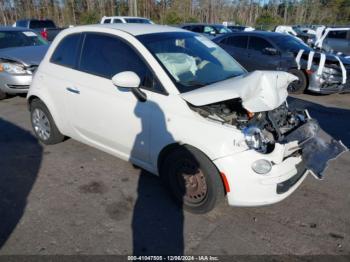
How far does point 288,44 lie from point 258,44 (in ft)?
2.74

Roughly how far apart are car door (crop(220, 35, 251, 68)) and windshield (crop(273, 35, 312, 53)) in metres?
0.90

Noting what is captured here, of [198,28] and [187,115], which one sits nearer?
[187,115]

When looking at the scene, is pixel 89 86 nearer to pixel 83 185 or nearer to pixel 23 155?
pixel 83 185

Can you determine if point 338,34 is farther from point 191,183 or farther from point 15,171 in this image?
point 15,171

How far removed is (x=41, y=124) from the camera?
491 centimetres

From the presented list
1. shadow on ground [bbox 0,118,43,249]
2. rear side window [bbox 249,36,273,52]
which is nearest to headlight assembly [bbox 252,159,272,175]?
shadow on ground [bbox 0,118,43,249]

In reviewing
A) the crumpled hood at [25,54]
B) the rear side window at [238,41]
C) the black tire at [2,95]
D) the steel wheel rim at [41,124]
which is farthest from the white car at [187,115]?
the rear side window at [238,41]

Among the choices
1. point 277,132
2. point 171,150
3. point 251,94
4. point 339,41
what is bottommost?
point 339,41

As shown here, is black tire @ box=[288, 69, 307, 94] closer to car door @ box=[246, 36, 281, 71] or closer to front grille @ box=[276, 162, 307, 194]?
car door @ box=[246, 36, 281, 71]

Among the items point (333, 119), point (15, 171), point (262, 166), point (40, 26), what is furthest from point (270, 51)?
point (40, 26)

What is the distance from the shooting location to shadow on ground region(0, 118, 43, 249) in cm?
327

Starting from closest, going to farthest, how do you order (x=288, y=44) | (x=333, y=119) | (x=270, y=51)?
(x=333, y=119) < (x=270, y=51) < (x=288, y=44)

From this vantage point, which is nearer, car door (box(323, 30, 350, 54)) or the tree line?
car door (box(323, 30, 350, 54))

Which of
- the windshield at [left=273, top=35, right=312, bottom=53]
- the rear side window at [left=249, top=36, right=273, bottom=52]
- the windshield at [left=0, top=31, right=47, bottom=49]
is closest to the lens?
the windshield at [left=0, top=31, right=47, bottom=49]
